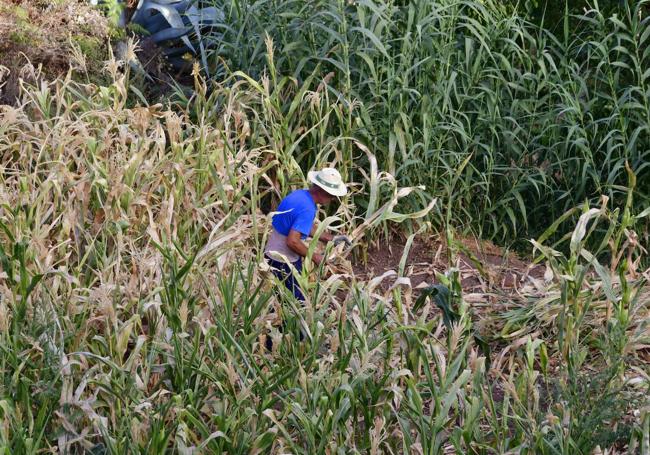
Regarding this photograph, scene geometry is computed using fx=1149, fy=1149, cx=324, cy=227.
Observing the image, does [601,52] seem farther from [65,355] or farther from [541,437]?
[65,355]

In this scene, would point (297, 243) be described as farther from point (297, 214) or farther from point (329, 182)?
point (329, 182)

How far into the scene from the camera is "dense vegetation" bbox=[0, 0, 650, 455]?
4117 mm

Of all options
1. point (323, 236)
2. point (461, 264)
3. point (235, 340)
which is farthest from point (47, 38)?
point (235, 340)

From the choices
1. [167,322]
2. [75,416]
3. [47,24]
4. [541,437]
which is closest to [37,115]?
[47,24]

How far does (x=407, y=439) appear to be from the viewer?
4.03 meters

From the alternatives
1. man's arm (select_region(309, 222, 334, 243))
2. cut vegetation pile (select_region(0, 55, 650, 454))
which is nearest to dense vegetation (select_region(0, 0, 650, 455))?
cut vegetation pile (select_region(0, 55, 650, 454))

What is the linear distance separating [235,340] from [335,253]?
3.12 feet

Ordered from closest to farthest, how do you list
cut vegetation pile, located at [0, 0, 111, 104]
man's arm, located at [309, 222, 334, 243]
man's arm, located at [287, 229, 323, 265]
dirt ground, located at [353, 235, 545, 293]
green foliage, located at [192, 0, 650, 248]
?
man's arm, located at [287, 229, 323, 265] < man's arm, located at [309, 222, 334, 243] < dirt ground, located at [353, 235, 545, 293] < green foliage, located at [192, 0, 650, 248] < cut vegetation pile, located at [0, 0, 111, 104]

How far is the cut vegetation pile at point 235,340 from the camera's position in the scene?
404 centimetres

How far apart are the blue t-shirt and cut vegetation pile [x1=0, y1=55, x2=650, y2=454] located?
119 millimetres

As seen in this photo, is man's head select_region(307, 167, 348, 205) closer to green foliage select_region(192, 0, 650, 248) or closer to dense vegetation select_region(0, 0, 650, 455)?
dense vegetation select_region(0, 0, 650, 455)

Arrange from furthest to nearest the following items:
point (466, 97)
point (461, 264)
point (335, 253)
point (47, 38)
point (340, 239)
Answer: point (47, 38) < point (466, 97) < point (461, 264) < point (335, 253) < point (340, 239)

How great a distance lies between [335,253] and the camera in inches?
206

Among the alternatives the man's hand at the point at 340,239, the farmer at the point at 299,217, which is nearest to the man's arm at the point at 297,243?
the farmer at the point at 299,217
